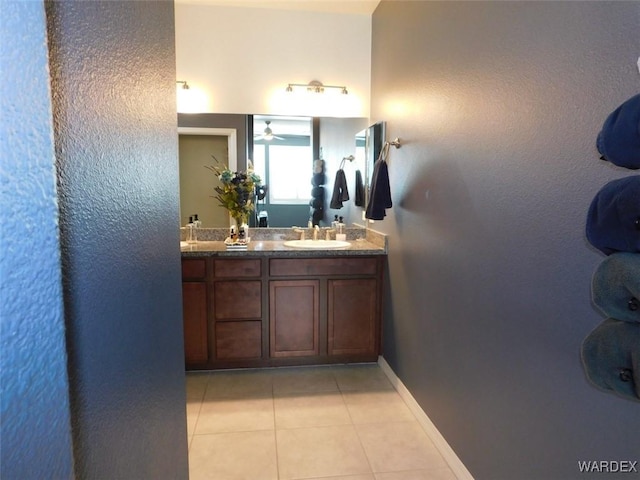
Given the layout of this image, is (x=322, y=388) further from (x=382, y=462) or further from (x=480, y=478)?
(x=480, y=478)

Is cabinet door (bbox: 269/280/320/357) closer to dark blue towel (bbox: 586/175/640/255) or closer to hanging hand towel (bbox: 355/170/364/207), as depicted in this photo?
hanging hand towel (bbox: 355/170/364/207)

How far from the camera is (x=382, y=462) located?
187 centimetres

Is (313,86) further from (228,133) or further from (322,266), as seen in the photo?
(322,266)

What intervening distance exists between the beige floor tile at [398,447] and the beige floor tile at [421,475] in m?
0.03

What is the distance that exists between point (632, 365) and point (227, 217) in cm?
277

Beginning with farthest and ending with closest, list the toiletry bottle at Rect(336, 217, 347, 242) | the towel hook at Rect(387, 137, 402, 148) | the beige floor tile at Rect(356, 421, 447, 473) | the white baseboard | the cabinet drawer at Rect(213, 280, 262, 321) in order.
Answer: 1. the toiletry bottle at Rect(336, 217, 347, 242)
2. the cabinet drawer at Rect(213, 280, 262, 321)
3. the towel hook at Rect(387, 137, 402, 148)
4. the beige floor tile at Rect(356, 421, 447, 473)
5. the white baseboard

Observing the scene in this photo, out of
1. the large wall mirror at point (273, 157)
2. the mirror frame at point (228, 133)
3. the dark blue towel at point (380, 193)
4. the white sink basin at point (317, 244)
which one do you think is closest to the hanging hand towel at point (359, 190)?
the large wall mirror at point (273, 157)

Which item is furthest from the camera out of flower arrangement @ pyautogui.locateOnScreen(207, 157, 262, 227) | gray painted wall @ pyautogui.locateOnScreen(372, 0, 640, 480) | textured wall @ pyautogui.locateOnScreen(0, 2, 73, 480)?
flower arrangement @ pyautogui.locateOnScreen(207, 157, 262, 227)

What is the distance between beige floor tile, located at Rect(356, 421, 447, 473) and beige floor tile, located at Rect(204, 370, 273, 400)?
0.74 meters

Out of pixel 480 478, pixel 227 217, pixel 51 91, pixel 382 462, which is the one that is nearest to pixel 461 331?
pixel 480 478

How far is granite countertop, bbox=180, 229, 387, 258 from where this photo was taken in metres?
2.62

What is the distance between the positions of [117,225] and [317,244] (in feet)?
7.72

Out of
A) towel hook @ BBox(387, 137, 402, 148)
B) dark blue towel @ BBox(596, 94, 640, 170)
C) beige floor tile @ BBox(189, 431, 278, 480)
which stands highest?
towel hook @ BBox(387, 137, 402, 148)

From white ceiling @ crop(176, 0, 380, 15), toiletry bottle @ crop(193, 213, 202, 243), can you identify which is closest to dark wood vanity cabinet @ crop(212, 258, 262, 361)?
toiletry bottle @ crop(193, 213, 202, 243)
